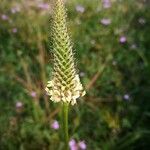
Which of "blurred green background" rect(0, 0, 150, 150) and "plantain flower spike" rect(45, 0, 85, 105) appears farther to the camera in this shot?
"blurred green background" rect(0, 0, 150, 150)

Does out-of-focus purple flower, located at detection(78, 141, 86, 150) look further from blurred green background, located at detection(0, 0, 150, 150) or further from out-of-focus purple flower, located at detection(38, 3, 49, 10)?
out-of-focus purple flower, located at detection(38, 3, 49, 10)

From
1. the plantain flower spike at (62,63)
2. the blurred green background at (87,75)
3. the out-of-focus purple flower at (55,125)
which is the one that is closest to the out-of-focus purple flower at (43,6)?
the blurred green background at (87,75)

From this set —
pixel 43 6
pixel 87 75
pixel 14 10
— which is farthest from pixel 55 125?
pixel 43 6

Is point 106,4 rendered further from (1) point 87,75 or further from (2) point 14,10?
(1) point 87,75

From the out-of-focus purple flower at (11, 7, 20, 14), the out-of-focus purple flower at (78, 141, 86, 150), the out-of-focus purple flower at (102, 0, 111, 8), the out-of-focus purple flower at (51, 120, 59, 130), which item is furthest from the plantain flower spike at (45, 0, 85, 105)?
the out-of-focus purple flower at (102, 0, 111, 8)

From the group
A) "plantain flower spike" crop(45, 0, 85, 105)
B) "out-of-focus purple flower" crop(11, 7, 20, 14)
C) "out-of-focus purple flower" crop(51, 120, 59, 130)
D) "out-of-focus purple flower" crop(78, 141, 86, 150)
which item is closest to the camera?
"plantain flower spike" crop(45, 0, 85, 105)

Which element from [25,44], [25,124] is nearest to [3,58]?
[25,44]

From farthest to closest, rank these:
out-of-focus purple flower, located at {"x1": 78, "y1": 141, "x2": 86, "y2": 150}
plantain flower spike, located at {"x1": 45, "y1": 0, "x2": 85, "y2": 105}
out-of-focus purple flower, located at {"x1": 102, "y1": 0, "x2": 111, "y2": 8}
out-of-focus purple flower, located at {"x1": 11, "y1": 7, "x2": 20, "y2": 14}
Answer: out-of-focus purple flower, located at {"x1": 102, "y1": 0, "x2": 111, "y2": 8}, out-of-focus purple flower, located at {"x1": 11, "y1": 7, "x2": 20, "y2": 14}, out-of-focus purple flower, located at {"x1": 78, "y1": 141, "x2": 86, "y2": 150}, plantain flower spike, located at {"x1": 45, "y1": 0, "x2": 85, "y2": 105}
